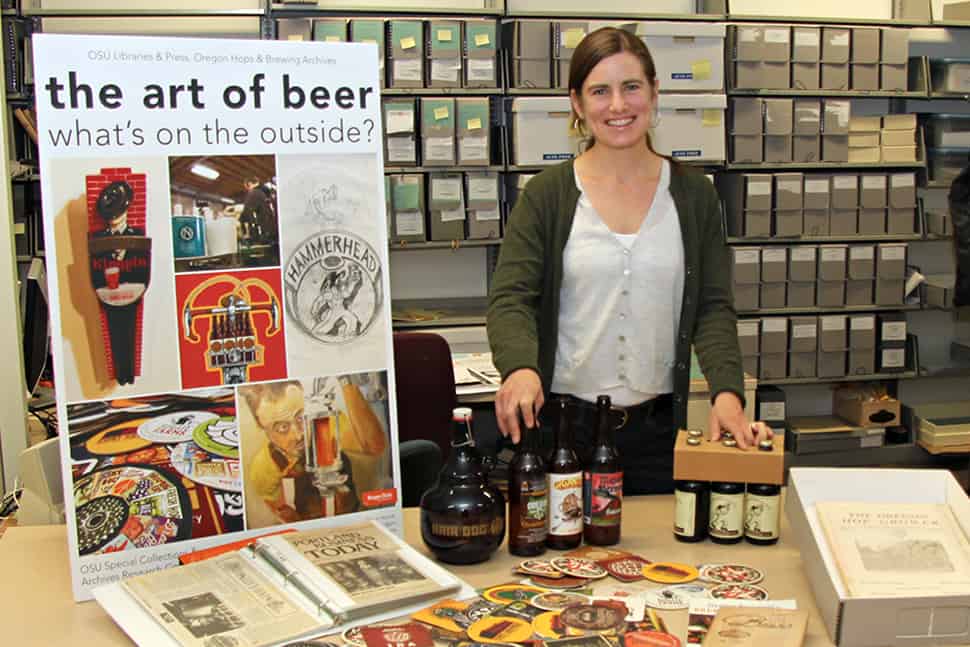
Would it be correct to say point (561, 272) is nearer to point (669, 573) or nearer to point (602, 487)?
point (602, 487)

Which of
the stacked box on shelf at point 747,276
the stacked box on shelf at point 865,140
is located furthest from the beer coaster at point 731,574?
the stacked box on shelf at point 865,140

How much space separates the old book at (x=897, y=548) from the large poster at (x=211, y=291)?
0.68 m

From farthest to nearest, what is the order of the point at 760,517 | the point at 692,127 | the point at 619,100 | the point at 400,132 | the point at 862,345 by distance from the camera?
the point at 862,345 < the point at 692,127 < the point at 400,132 < the point at 619,100 < the point at 760,517

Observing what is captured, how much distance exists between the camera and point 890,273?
15.2 ft

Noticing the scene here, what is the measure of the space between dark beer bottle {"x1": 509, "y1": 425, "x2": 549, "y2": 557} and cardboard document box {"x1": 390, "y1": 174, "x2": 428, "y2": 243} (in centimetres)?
280

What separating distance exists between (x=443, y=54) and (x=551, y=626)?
3.28 metres

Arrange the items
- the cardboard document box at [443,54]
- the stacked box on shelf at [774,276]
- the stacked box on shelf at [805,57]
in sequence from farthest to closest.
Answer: the stacked box on shelf at [774,276]
the stacked box on shelf at [805,57]
the cardboard document box at [443,54]

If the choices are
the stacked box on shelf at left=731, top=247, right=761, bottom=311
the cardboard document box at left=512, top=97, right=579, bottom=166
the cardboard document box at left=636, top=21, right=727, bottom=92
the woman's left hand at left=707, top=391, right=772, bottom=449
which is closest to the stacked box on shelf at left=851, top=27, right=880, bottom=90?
the cardboard document box at left=636, top=21, right=727, bottom=92

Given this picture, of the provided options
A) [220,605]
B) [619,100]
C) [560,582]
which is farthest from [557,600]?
[619,100]

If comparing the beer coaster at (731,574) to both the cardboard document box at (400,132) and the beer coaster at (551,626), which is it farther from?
the cardboard document box at (400,132)

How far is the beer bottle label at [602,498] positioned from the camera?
1492mm

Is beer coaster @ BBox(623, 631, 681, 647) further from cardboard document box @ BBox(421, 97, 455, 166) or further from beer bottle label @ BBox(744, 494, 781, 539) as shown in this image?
cardboard document box @ BBox(421, 97, 455, 166)

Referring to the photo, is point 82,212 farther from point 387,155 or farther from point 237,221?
point 387,155

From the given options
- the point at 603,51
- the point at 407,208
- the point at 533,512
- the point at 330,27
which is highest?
the point at 330,27
